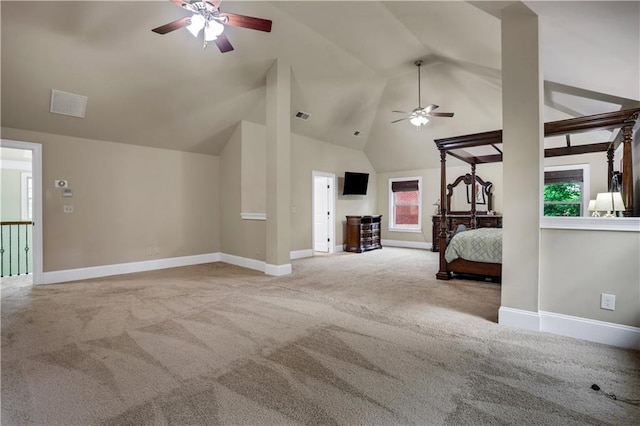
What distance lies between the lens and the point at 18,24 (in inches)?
134

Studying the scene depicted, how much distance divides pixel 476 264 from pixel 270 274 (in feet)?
10.7

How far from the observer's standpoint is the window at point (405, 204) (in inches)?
357

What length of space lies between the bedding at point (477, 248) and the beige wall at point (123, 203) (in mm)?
4709

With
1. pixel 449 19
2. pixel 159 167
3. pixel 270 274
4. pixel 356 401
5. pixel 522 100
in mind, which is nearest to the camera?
pixel 356 401

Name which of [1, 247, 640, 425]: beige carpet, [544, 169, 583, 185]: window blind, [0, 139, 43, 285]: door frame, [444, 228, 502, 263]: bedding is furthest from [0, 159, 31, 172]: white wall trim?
[544, 169, 583, 185]: window blind

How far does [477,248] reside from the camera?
461 cm

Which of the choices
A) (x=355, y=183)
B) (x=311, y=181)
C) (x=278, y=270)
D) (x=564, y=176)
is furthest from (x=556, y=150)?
(x=278, y=270)

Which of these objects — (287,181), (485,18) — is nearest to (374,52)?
(485,18)

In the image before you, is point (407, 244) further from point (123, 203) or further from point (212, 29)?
point (212, 29)

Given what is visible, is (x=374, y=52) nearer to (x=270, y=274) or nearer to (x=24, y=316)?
(x=270, y=274)

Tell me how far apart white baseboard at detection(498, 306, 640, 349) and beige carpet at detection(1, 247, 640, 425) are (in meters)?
→ 0.10

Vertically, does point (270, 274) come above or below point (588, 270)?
below

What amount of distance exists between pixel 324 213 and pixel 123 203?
180 inches

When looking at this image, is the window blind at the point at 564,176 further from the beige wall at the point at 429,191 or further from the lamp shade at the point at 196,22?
the lamp shade at the point at 196,22
